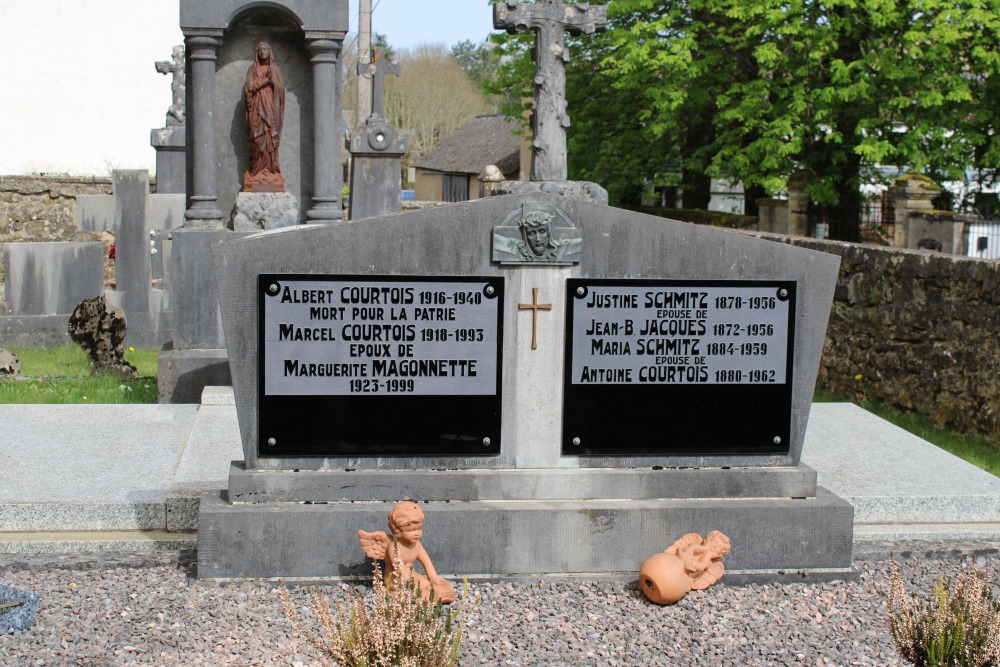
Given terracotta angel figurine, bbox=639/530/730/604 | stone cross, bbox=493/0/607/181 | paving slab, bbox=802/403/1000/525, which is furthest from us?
stone cross, bbox=493/0/607/181

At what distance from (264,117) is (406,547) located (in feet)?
18.2

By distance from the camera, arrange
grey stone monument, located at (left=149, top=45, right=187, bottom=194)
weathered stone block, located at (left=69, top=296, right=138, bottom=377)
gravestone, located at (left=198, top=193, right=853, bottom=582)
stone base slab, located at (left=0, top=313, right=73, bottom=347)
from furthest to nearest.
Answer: grey stone monument, located at (left=149, top=45, right=187, bottom=194)
stone base slab, located at (left=0, top=313, right=73, bottom=347)
weathered stone block, located at (left=69, top=296, right=138, bottom=377)
gravestone, located at (left=198, top=193, right=853, bottom=582)

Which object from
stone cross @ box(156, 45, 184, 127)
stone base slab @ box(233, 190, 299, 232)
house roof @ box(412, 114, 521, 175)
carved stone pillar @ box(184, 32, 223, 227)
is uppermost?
house roof @ box(412, 114, 521, 175)

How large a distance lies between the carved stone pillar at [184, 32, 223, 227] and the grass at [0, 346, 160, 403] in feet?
4.63

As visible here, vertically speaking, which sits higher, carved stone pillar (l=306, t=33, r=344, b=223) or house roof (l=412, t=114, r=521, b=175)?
house roof (l=412, t=114, r=521, b=175)

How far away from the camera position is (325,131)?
10.0 m

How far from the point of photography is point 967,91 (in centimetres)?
2075

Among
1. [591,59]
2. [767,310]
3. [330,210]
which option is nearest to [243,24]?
[330,210]

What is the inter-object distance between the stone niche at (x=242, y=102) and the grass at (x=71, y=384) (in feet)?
4.67

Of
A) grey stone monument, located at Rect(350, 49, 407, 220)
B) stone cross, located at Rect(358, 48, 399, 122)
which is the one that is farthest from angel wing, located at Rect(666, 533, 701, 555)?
stone cross, located at Rect(358, 48, 399, 122)

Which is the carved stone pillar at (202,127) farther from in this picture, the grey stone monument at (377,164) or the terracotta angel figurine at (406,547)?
the grey stone monument at (377,164)

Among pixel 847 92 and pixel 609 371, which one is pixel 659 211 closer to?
pixel 847 92

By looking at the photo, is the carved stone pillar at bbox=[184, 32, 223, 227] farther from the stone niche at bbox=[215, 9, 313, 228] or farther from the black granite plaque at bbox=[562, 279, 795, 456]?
the black granite plaque at bbox=[562, 279, 795, 456]

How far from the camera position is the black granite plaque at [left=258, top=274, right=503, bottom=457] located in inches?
204
